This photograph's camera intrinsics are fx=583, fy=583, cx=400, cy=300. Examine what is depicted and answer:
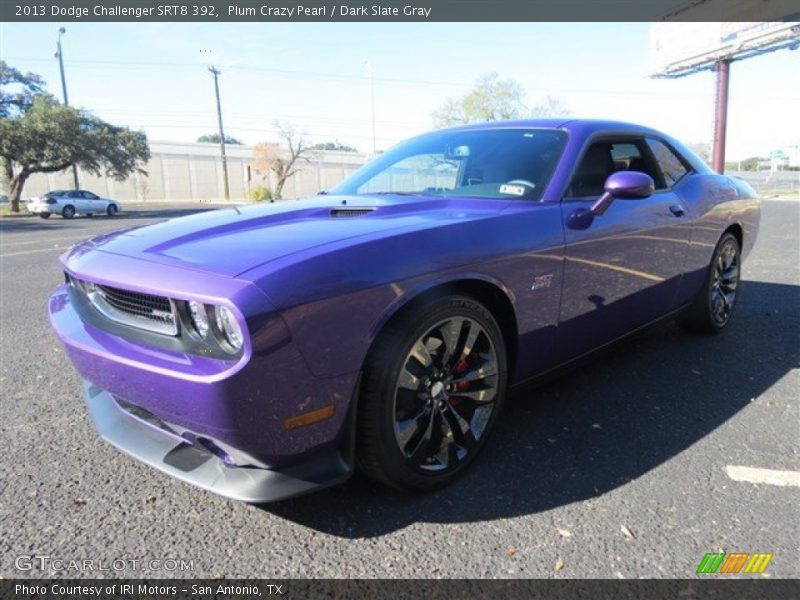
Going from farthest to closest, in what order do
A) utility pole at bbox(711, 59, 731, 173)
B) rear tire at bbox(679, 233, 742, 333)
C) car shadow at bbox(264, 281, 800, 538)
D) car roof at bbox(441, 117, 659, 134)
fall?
utility pole at bbox(711, 59, 731, 173)
rear tire at bbox(679, 233, 742, 333)
car roof at bbox(441, 117, 659, 134)
car shadow at bbox(264, 281, 800, 538)

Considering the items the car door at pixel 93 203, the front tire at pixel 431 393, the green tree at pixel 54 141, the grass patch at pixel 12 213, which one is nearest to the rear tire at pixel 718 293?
the front tire at pixel 431 393

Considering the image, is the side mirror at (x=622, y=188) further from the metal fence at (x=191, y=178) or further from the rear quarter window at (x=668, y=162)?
the metal fence at (x=191, y=178)

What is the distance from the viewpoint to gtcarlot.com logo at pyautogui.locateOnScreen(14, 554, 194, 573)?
1.89 metres

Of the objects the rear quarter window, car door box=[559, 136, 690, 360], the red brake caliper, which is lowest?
the red brake caliper

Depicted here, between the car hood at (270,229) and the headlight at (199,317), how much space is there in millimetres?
124

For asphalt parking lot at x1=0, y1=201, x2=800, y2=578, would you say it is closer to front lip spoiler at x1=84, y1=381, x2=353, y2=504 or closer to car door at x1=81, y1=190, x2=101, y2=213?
front lip spoiler at x1=84, y1=381, x2=353, y2=504

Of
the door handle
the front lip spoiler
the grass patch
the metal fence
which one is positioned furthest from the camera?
the metal fence

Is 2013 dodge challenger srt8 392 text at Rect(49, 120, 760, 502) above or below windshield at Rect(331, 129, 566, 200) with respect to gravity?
below

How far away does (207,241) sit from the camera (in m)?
2.20

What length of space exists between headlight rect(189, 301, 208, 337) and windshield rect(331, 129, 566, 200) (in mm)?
1556

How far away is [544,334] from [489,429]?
513mm

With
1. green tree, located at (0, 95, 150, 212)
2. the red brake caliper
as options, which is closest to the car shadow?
the red brake caliper

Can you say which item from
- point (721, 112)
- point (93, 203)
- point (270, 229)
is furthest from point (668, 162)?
point (721, 112)

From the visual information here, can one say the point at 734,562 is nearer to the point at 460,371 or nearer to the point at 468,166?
the point at 460,371
